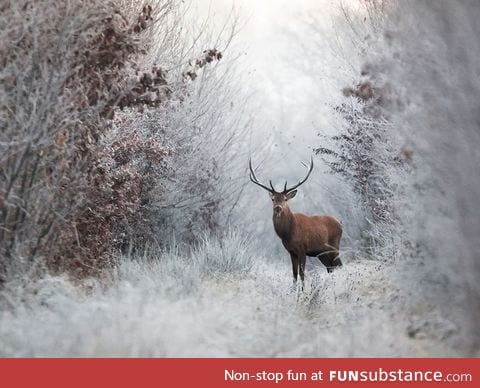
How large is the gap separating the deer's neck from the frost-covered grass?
2.38 metres

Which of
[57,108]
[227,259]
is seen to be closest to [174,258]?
[227,259]

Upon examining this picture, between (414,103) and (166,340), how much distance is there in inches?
115

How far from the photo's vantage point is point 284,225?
36.5 feet

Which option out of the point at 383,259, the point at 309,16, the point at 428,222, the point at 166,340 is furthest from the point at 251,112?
the point at 166,340

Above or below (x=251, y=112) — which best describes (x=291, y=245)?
below

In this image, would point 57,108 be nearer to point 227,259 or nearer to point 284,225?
point 227,259

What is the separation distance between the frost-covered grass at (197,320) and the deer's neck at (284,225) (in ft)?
7.82

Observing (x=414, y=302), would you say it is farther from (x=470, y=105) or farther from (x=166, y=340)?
(x=166, y=340)

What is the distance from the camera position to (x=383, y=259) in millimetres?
10000

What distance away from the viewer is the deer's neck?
11.1 m

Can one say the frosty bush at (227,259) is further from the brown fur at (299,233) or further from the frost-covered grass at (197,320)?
the frost-covered grass at (197,320)

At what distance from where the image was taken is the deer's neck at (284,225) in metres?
11.1

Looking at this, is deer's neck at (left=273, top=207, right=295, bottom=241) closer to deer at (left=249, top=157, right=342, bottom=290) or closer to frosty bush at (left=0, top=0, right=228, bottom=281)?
deer at (left=249, top=157, right=342, bottom=290)

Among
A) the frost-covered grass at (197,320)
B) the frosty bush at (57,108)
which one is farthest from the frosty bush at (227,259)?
the frosty bush at (57,108)
